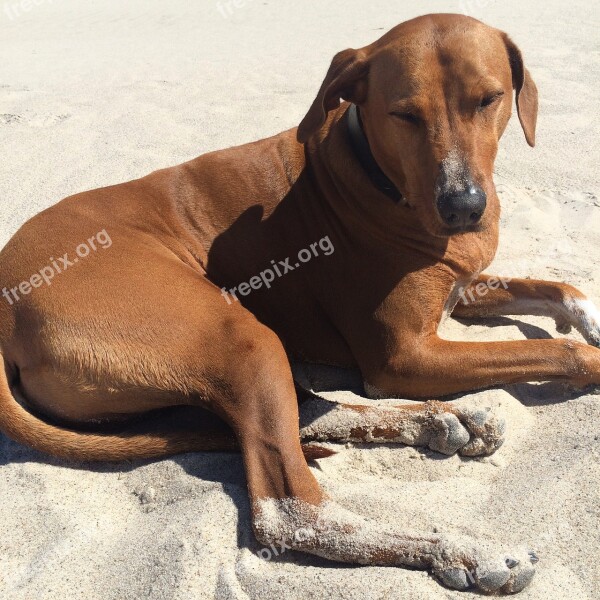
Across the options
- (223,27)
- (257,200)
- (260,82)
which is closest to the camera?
(257,200)

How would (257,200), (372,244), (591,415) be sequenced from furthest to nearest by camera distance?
(257,200)
(372,244)
(591,415)

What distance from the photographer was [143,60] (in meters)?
9.05

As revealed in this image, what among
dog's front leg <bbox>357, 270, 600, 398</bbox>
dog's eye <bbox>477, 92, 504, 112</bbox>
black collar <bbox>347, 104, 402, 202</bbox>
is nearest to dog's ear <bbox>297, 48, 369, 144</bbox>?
black collar <bbox>347, 104, 402, 202</bbox>

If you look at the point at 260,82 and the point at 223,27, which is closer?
the point at 260,82

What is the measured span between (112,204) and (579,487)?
7.82 ft

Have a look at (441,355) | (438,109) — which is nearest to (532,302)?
(441,355)

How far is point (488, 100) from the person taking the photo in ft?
9.51

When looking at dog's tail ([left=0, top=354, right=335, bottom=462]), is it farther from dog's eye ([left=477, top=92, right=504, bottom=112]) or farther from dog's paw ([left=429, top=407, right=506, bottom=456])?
dog's eye ([left=477, top=92, right=504, bottom=112])

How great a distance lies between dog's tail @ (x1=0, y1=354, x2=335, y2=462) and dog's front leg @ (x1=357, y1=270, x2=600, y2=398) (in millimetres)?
566

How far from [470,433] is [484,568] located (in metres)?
0.71

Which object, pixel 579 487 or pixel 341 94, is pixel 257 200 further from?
pixel 579 487

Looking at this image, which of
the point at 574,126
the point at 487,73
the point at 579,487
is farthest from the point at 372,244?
the point at 574,126

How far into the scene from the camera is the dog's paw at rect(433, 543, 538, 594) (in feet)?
7.73

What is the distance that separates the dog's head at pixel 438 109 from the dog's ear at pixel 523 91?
110 mm
